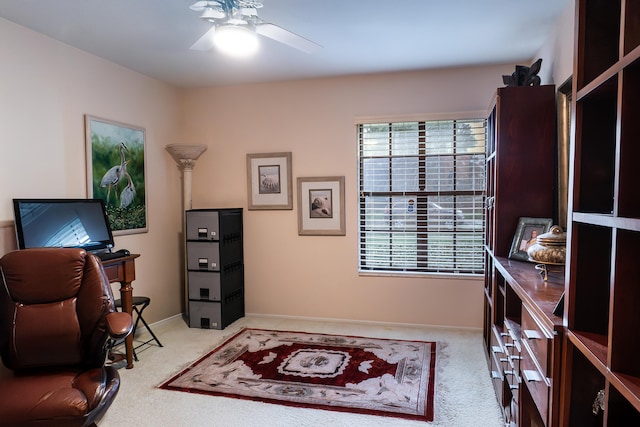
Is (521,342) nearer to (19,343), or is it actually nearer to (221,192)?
(19,343)

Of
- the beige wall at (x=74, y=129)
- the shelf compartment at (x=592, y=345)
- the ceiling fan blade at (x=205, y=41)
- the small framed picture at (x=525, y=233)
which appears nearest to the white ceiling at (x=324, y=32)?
the beige wall at (x=74, y=129)

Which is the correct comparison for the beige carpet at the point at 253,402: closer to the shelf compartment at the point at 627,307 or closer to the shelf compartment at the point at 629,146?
the shelf compartment at the point at 627,307

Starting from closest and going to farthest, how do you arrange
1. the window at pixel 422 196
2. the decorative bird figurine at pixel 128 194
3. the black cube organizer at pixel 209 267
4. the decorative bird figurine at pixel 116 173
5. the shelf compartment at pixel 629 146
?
1. the shelf compartment at pixel 629 146
2. the decorative bird figurine at pixel 116 173
3. the decorative bird figurine at pixel 128 194
4. the window at pixel 422 196
5. the black cube organizer at pixel 209 267

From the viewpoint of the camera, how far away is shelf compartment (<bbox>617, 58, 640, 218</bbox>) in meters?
0.92

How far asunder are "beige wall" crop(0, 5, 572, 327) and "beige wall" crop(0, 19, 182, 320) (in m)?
0.01

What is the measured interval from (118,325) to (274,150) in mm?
2659

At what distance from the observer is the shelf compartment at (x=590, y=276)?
3.92 ft

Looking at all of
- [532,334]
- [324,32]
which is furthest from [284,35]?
[532,334]

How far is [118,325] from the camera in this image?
2.13m

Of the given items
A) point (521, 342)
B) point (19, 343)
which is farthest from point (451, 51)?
point (19, 343)

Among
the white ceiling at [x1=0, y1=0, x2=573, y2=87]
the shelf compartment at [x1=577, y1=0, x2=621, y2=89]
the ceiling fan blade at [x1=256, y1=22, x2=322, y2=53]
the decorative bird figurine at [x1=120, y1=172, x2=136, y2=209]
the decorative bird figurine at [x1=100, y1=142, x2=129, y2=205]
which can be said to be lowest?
the decorative bird figurine at [x1=120, y1=172, x2=136, y2=209]

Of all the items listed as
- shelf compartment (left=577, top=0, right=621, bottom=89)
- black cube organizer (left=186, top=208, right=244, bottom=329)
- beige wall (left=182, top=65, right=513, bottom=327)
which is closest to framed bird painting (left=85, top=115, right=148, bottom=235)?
black cube organizer (left=186, top=208, right=244, bottom=329)

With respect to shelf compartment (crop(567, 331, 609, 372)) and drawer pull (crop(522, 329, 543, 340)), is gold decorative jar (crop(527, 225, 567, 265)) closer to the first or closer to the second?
drawer pull (crop(522, 329, 543, 340))

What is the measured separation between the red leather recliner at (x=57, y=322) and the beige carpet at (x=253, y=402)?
0.52 metres
